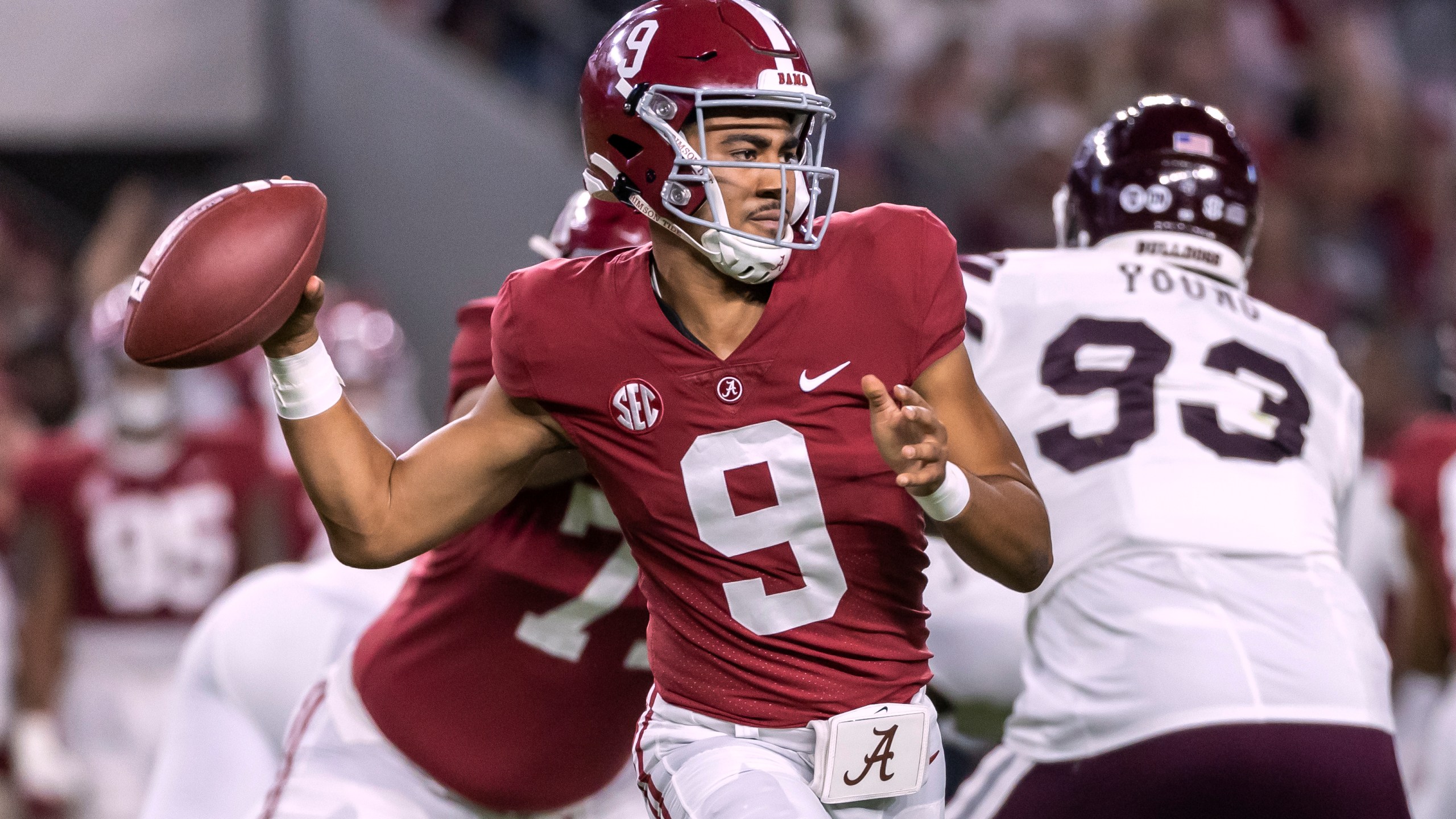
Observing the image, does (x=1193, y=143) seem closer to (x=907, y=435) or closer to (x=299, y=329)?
(x=907, y=435)

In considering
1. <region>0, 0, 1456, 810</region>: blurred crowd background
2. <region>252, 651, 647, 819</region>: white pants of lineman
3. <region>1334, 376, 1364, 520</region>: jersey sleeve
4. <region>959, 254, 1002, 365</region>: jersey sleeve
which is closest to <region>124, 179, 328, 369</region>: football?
<region>252, 651, 647, 819</region>: white pants of lineman

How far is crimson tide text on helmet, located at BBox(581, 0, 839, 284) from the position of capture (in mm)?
2344

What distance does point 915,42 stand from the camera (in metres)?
8.85

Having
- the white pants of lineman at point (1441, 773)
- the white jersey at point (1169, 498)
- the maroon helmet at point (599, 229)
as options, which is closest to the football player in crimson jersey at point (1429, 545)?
the white pants of lineman at point (1441, 773)

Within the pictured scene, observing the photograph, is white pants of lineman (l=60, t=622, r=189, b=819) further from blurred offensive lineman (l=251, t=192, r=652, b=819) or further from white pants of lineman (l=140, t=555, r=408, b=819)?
blurred offensive lineman (l=251, t=192, r=652, b=819)

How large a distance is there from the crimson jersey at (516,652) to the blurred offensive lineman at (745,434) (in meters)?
0.47

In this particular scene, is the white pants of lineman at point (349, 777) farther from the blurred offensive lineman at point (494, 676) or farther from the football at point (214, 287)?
the football at point (214, 287)

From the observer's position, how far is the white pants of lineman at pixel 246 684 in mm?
3812

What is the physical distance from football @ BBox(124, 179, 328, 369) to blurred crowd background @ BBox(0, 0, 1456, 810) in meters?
4.60

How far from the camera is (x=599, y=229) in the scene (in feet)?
10.0

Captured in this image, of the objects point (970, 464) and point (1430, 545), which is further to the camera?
point (1430, 545)

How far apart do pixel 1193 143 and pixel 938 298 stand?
1168 millimetres

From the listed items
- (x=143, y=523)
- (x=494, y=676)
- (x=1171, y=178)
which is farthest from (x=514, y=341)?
(x=143, y=523)

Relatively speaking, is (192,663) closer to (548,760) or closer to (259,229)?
(548,760)
